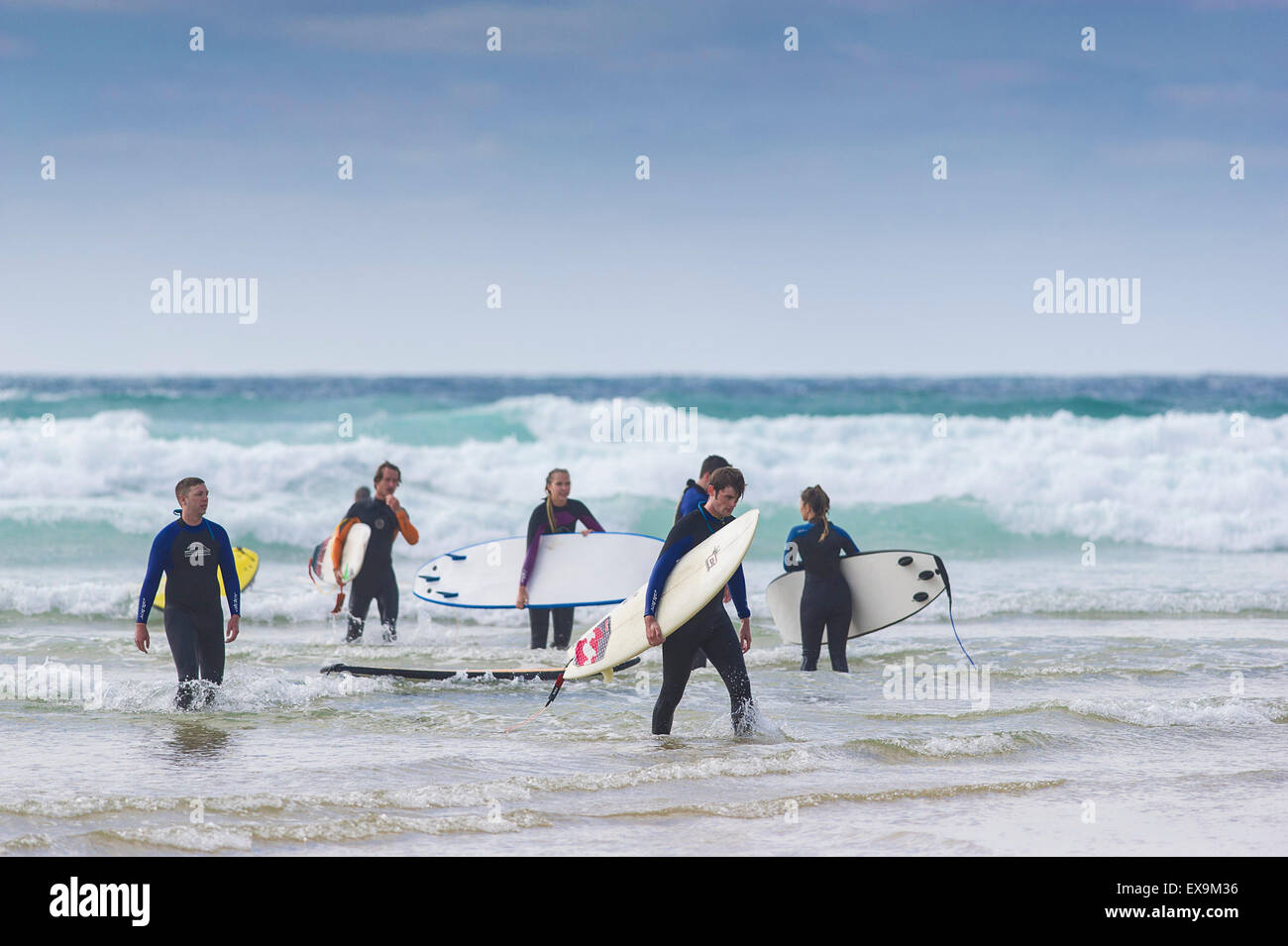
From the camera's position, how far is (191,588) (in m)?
7.43

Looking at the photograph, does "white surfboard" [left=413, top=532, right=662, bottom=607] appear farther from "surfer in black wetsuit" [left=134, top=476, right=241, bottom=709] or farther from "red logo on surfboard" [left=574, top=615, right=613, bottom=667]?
"surfer in black wetsuit" [left=134, top=476, right=241, bottom=709]

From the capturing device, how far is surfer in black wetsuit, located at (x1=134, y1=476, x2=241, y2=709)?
7.34m

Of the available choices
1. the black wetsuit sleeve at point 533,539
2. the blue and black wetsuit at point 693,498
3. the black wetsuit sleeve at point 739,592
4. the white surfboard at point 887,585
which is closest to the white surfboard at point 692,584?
the black wetsuit sleeve at point 739,592

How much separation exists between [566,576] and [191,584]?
3.71m

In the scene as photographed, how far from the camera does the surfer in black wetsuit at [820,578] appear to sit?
9188mm

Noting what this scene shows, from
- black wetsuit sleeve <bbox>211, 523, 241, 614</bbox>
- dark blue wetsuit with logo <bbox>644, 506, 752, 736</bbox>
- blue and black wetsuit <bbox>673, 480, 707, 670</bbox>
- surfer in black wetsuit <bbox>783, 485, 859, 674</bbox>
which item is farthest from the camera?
surfer in black wetsuit <bbox>783, 485, 859, 674</bbox>

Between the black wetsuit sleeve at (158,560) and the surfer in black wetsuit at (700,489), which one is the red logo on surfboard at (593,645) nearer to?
the surfer in black wetsuit at (700,489)

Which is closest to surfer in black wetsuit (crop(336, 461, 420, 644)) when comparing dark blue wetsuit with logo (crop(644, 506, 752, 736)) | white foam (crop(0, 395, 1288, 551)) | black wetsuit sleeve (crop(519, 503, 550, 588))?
black wetsuit sleeve (crop(519, 503, 550, 588))

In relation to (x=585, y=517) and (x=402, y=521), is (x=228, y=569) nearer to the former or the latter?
(x=402, y=521)

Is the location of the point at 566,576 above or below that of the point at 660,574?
below

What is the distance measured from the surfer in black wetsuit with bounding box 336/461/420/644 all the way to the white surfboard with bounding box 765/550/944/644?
3592 mm

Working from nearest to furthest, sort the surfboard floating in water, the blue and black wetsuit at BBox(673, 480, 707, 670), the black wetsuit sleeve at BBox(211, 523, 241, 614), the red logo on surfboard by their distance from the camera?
the red logo on surfboard → the black wetsuit sleeve at BBox(211, 523, 241, 614) → the blue and black wetsuit at BBox(673, 480, 707, 670) → the surfboard floating in water

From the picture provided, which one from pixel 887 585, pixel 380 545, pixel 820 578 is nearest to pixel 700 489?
pixel 820 578
